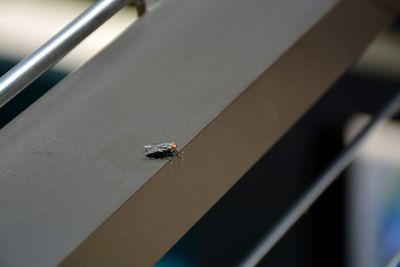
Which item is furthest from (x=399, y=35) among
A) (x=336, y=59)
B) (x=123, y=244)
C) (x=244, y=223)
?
(x=123, y=244)

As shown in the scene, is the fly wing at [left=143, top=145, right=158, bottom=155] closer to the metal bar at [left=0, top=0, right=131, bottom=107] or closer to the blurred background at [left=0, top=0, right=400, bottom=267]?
the metal bar at [left=0, top=0, right=131, bottom=107]

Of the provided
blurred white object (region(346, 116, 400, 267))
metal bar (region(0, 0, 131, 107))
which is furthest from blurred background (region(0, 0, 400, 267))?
metal bar (region(0, 0, 131, 107))

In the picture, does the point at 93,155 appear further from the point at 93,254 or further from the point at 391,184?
the point at 391,184

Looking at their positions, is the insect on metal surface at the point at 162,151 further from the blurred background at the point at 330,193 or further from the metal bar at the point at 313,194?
the blurred background at the point at 330,193

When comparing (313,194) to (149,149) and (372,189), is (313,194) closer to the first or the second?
(149,149)

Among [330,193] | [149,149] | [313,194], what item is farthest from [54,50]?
[330,193]

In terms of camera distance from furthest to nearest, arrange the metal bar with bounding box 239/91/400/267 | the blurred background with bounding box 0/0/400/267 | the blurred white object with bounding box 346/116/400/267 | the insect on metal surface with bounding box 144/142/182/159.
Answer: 1. the blurred white object with bounding box 346/116/400/267
2. the blurred background with bounding box 0/0/400/267
3. the metal bar with bounding box 239/91/400/267
4. the insect on metal surface with bounding box 144/142/182/159
